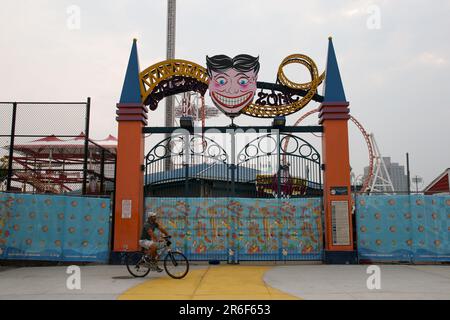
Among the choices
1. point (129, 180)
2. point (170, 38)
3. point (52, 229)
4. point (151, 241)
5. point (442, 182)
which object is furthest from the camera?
point (170, 38)

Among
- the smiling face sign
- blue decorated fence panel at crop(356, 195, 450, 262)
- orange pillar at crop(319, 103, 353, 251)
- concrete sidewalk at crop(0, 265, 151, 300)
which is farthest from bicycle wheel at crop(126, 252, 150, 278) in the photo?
blue decorated fence panel at crop(356, 195, 450, 262)

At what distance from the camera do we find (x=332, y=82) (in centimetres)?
1482

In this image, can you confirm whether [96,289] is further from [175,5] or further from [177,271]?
[175,5]

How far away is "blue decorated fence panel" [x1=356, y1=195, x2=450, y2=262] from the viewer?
45.0ft

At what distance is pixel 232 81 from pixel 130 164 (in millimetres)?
4462

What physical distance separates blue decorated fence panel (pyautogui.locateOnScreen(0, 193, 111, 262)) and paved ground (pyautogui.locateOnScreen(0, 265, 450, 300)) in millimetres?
580

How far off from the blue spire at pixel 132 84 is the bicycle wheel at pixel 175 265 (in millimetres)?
6268

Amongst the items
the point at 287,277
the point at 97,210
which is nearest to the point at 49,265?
the point at 97,210

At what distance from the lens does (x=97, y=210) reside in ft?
46.3

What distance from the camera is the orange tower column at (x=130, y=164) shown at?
1417 cm

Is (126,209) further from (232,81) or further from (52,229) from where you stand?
(232,81)

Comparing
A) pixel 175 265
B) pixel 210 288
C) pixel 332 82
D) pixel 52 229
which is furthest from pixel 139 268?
pixel 332 82
